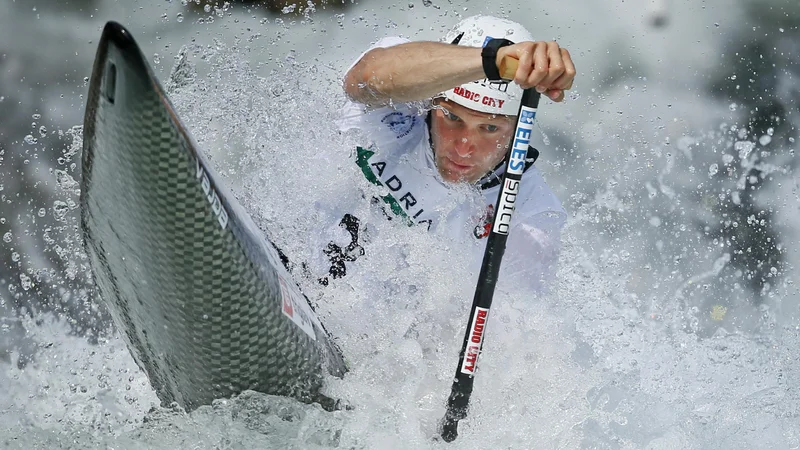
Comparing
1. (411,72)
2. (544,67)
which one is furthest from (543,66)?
(411,72)

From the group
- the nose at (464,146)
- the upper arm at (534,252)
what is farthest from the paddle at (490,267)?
the upper arm at (534,252)

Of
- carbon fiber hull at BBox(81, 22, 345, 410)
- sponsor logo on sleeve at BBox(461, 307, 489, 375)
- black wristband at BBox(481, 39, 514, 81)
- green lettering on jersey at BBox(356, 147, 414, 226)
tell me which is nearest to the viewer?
carbon fiber hull at BBox(81, 22, 345, 410)

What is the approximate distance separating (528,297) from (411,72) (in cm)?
101

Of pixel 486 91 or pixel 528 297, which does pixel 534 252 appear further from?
pixel 486 91

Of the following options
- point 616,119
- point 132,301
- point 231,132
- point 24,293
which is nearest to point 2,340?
point 24,293

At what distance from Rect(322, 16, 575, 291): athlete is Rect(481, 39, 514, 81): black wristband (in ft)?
1.12

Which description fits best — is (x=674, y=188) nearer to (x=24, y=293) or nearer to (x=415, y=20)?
(x=415, y=20)

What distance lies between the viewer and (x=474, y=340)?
2.65 m

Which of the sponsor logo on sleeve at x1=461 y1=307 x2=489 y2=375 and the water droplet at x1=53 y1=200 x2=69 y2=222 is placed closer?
the sponsor logo on sleeve at x1=461 y1=307 x2=489 y2=375

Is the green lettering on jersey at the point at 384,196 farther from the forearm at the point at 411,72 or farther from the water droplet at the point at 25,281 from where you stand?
the water droplet at the point at 25,281

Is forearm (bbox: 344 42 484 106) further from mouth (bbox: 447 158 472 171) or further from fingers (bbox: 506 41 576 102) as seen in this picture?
mouth (bbox: 447 158 472 171)

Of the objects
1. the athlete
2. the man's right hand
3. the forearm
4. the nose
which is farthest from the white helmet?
the man's right hand

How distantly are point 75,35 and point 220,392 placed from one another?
3.58m

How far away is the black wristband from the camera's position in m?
2.39
